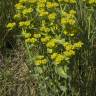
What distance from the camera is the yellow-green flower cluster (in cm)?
209

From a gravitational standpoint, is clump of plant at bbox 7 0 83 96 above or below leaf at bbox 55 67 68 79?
above

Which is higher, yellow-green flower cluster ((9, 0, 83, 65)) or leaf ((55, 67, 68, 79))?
yellow-green flower cluster ((9, 0, 83, 65))

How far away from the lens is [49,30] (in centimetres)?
222

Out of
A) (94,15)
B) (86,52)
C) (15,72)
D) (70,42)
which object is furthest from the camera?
(15,72)

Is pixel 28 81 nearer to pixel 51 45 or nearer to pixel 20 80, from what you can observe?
pixel 20 80

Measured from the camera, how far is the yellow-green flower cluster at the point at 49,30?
209 centimetres

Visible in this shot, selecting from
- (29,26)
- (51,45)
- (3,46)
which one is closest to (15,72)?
(3,46)

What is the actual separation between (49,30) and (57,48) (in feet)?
0.44

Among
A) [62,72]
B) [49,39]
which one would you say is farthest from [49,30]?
[62,72]

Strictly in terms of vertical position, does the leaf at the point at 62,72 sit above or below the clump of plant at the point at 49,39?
below

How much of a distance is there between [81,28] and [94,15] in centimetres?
22

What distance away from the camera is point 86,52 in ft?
7.73

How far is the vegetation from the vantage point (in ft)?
6.99

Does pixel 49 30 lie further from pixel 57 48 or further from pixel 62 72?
pixel 62 72
